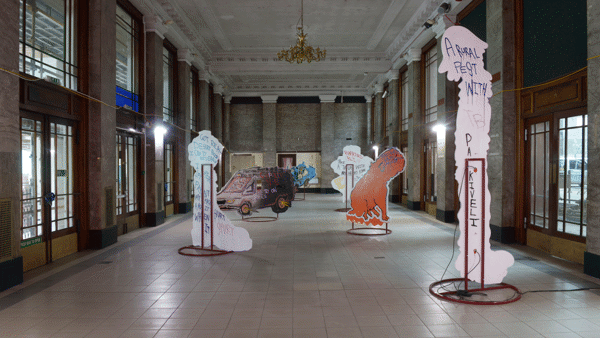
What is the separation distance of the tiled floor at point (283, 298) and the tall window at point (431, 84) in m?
6.34

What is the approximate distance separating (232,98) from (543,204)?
16.9 meters

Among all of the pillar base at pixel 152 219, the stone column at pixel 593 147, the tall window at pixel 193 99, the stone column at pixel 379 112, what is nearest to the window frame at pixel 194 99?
the tall window at pixel 193 99

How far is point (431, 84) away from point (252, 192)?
6.54 m

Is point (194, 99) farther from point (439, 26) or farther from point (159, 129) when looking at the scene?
point (439, 26)

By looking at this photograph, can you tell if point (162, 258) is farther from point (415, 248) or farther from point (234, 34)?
point (234, 34)

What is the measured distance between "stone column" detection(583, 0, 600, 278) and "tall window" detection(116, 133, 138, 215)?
847cm

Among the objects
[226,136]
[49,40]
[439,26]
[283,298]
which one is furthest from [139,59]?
[226,136]

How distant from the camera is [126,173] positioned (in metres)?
9.18

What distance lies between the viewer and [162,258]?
253 inches

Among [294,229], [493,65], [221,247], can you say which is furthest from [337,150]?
[221,247]

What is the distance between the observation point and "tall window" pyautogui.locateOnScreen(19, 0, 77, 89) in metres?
5.79

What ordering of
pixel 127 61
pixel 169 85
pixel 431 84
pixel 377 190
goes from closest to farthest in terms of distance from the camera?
1. pixel 377 190
2. pixel 127 61
3. pixel 169 85
4. pixel 431 84

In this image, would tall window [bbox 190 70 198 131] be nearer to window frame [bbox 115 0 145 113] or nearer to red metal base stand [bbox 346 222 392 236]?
window frame [bbox 115 0 145 113]

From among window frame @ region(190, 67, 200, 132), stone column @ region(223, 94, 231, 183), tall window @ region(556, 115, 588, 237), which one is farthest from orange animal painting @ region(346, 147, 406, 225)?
stone column @ region(223, 94, 231, 183)
